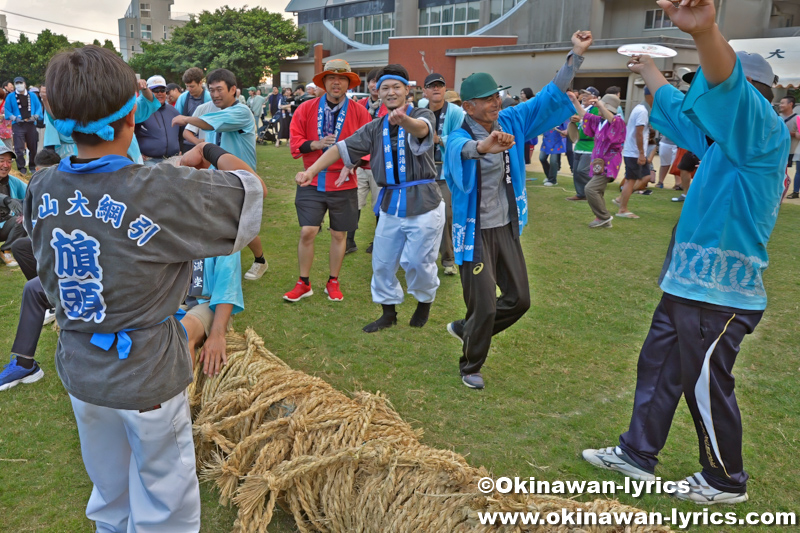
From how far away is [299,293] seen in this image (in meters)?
5.77

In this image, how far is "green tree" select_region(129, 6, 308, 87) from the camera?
49.2 meters

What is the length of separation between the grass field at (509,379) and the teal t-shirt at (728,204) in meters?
1.08

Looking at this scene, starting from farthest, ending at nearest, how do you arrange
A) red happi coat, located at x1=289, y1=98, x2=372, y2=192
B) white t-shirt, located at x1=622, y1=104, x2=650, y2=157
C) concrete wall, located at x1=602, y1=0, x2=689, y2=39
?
concrete wall, located at x1=602, y1=0, x2=689, y2=39 → white t-shirt, located at x1=622, y1=104, x2=650, y2=157 → red happi coat, located at x1=289, y1=98, x2=372, y2=192

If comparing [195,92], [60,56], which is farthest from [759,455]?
[195,92]

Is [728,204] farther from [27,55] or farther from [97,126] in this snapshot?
[27,55]

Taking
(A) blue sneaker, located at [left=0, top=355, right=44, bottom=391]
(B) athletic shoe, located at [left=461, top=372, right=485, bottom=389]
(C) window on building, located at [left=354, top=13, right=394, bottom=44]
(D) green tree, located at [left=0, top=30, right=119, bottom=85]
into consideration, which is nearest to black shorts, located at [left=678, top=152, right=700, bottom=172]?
(B) athletic shoe, located at [left=461, top=372, right=485, bottom=389]

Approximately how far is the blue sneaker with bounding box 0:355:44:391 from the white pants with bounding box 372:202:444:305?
8.22ft

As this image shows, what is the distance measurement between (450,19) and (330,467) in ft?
142

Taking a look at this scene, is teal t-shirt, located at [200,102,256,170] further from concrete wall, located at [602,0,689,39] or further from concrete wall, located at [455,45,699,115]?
concrete wall, located at [602,0,689,39]

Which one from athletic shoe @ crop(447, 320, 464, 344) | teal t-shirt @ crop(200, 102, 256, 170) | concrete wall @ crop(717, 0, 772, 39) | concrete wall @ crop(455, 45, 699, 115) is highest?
concrete wall @ crop(717, 0, 772, 39)

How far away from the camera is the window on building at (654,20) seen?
96.8 feet

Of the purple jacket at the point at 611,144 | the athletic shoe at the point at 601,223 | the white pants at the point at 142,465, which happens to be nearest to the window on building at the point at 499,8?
the purple jacket at the point at 611,144

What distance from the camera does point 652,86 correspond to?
306cm

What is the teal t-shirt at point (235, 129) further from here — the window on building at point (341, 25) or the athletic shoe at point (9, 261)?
the window on building at point (341, 25)
